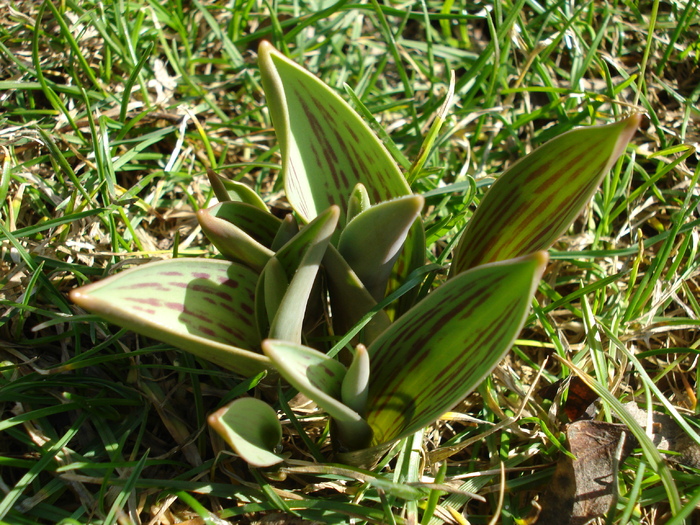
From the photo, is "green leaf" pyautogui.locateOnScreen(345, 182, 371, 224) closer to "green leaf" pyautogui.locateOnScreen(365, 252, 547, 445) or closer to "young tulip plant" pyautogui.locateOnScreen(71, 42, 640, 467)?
"young tulip plant" pyautogui.locateOnScreen(71, 42, 640, 467)

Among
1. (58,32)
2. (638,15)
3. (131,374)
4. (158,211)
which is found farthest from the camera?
(638,15)

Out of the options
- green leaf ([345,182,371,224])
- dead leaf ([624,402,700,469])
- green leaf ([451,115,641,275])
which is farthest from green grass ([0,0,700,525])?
green leaf ([345,182,371,224])

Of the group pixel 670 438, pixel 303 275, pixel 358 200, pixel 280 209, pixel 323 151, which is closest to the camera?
pixel 303 275

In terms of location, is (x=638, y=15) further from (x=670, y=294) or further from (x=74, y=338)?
(x=74, y=338)

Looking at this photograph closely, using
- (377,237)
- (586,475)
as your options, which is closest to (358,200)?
(377,237)

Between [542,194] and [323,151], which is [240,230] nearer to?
[323,151]

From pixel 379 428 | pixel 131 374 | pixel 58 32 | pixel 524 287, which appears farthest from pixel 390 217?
pixel 58 32
